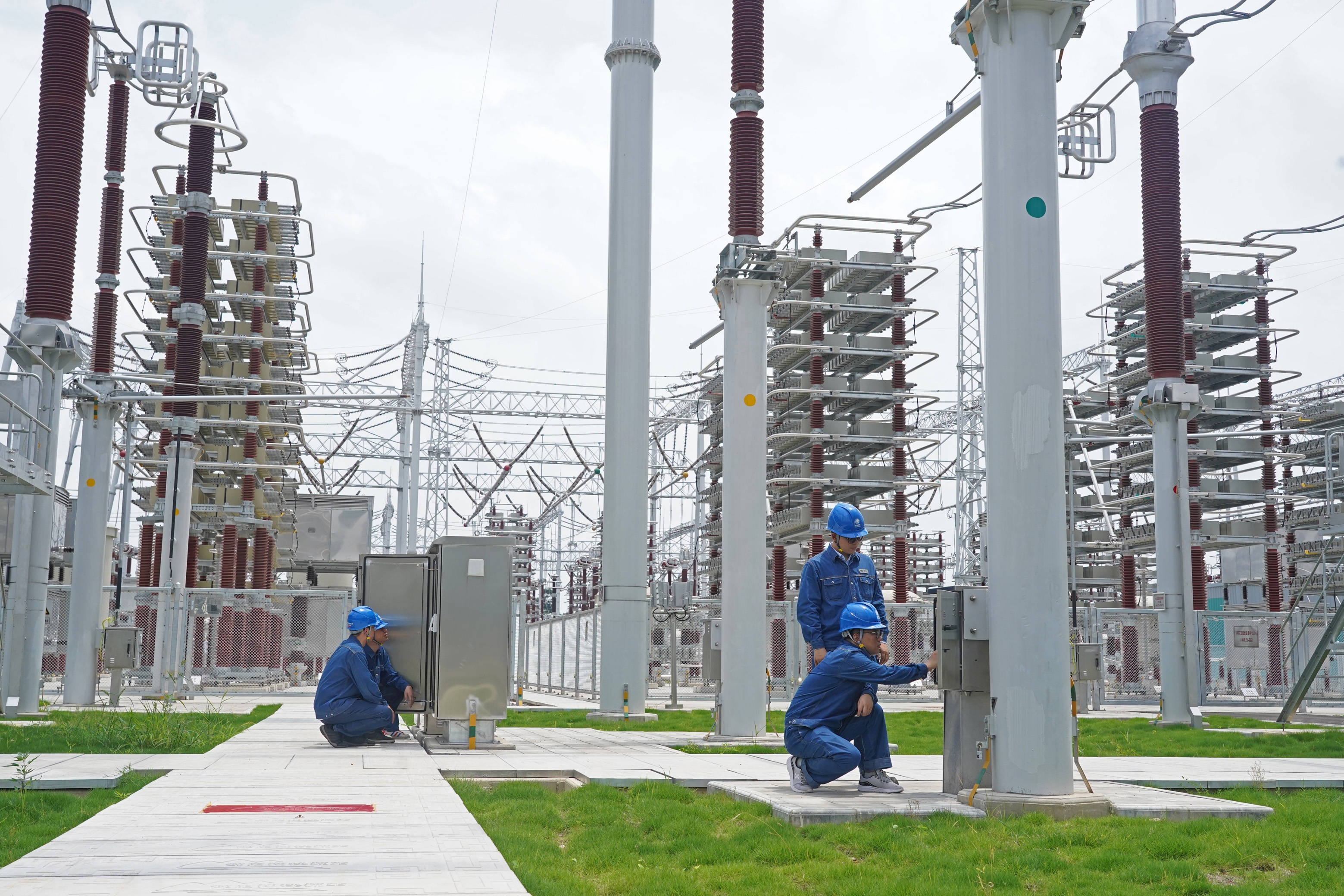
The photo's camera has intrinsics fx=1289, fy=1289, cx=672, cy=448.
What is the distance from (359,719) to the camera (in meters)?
12.9

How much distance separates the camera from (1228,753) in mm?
13609

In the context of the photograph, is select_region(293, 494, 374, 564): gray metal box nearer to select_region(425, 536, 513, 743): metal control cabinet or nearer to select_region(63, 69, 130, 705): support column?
select_region(63, 69, 130, 705): support column

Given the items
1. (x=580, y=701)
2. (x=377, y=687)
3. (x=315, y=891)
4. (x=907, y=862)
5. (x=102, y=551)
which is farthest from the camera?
(x=580, y=701)

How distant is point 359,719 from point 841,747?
613 centimetres

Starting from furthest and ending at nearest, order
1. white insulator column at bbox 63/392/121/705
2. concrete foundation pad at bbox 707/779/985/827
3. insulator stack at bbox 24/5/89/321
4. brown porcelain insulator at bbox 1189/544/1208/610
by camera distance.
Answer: brown porcelain insulator at bbox 1189/544/1208/610 → white insulator column at bbox 63/392/121/705 → insulator stack at bbox 24/5/89/321 → concrete foundation pad at bbox 707/779/985/827

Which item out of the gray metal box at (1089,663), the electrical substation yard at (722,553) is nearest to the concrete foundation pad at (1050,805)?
the electrical substation yard at (722,553)

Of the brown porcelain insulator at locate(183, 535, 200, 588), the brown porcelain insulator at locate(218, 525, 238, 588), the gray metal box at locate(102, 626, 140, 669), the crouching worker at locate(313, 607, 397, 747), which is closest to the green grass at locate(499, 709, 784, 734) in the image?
the crouching worker at locate(313, 607, 397, 747)

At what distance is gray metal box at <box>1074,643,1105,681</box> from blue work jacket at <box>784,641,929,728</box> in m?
9.30

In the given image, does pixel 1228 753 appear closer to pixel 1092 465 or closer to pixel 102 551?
pixel 102 551

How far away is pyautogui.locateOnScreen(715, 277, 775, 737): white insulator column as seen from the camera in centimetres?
1439

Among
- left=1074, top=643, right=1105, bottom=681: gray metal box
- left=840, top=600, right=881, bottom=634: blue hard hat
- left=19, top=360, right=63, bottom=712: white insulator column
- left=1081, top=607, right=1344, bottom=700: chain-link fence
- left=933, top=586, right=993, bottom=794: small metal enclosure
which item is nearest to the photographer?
left=933, top=586, right=993, bottom=794: small metal enclosure

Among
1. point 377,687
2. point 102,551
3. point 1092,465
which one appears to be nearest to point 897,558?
point 1092,465

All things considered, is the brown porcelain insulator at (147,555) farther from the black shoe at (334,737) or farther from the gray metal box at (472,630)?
the gray metal box at (472,630)

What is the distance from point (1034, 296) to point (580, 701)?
2306 centimetres
